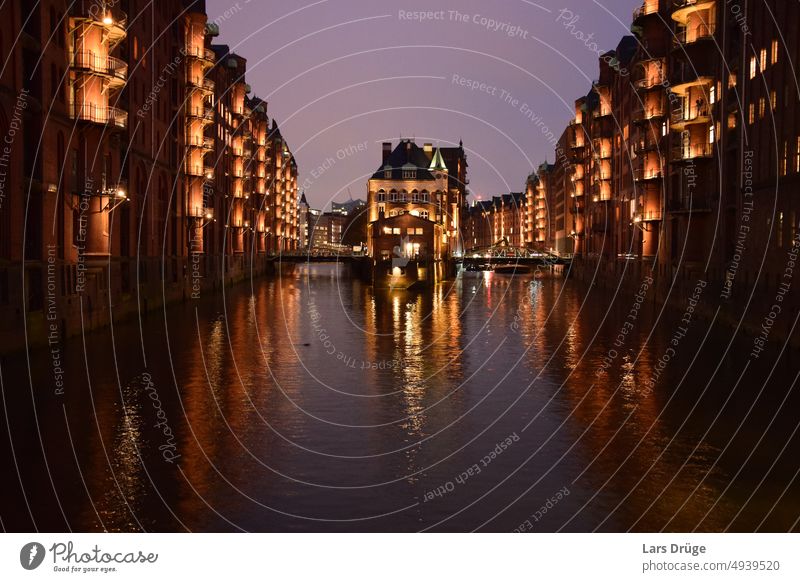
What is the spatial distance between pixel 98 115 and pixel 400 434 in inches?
1228

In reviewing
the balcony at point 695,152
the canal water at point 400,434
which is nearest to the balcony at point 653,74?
the balcony at point 695,152

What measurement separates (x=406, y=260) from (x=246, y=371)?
2947 inches

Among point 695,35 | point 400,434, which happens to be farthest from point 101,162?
point 695,35

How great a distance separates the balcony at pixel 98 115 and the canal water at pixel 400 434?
36.4 ft

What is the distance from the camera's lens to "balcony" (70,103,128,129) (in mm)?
47237

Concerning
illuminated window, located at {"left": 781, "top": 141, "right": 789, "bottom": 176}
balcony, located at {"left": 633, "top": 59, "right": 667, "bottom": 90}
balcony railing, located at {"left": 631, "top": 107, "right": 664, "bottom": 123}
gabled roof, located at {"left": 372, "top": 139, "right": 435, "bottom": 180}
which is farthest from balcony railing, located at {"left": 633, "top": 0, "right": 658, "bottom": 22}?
gabled roof, located at {"left": 372, "top": 139, "right": 435, "bottom": 180}

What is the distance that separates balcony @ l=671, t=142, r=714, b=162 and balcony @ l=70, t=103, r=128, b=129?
37644mm

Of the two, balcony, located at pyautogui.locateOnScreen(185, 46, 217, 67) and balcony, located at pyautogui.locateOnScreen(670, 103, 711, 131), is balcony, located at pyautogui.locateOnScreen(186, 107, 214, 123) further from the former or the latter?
balcony, located at pyautogui.locateOnScreen(670, 103, 711, 131)

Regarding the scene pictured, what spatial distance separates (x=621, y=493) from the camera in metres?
19.5

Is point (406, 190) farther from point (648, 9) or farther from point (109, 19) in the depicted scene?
point (109, 19)

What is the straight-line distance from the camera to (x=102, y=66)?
48719 mm
